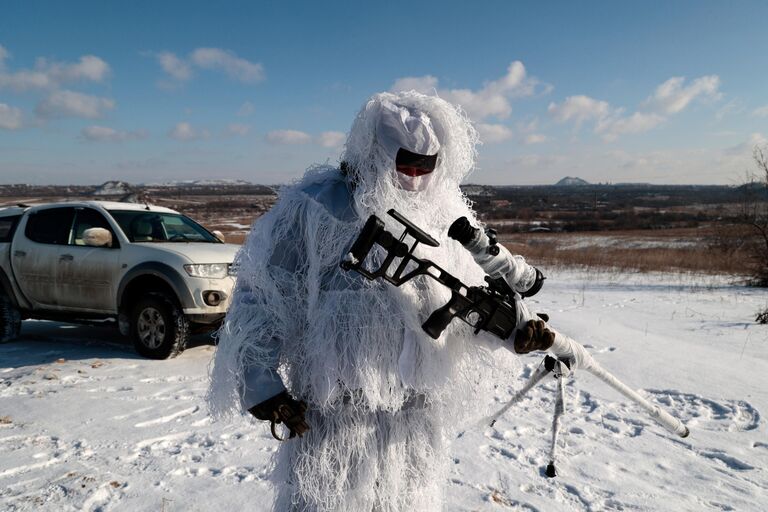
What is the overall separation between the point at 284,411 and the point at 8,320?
6.15 meters

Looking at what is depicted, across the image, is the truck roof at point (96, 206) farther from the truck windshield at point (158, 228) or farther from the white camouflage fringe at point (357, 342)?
the white camouflage fringe at point (357, 342)

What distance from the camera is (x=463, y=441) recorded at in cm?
341

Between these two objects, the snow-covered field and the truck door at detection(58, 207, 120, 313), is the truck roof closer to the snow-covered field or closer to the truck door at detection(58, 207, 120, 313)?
the truck door at detection(58, 207, 120, 313)

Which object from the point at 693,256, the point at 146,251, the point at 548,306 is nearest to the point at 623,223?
the point at 693,256

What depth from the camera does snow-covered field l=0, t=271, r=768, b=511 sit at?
2.73 metres

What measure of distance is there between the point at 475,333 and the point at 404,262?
37 cm

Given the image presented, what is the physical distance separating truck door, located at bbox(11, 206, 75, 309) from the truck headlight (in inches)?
75.4

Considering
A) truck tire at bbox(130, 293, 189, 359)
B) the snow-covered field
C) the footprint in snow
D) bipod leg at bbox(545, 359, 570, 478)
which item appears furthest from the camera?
truck tire at bbox(130, 293, 189, 359)

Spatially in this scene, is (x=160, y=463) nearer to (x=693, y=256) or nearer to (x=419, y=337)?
(x=419, y=337)

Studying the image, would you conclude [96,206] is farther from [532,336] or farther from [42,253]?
[532,336]

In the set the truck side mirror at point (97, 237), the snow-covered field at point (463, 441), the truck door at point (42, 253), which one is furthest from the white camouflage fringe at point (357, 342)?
the truck door at point (42, 253)

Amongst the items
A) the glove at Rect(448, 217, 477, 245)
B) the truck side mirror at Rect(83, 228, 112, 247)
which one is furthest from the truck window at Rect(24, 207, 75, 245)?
the glove at Rect(448, 217, 477, 245)

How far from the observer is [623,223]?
50.1 m

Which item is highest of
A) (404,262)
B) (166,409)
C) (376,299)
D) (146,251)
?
(404,262)
